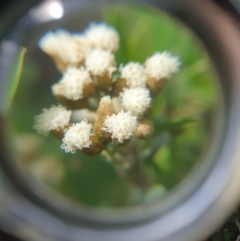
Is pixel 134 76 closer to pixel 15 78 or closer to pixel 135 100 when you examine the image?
pixel 135 100

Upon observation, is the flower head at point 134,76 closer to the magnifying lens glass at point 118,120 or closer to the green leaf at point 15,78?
the magnifying lens glass at point 118,120

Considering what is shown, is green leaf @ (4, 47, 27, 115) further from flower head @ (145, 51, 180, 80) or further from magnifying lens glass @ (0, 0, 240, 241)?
flower head @ (145, 51, 180, 80)

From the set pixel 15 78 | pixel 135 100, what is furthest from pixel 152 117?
pixel 15 78

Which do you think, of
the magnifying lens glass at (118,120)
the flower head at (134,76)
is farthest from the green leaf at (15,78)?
the flower head at (134,76)

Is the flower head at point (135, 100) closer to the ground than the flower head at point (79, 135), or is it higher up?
higher up

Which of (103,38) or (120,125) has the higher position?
(103,38)
